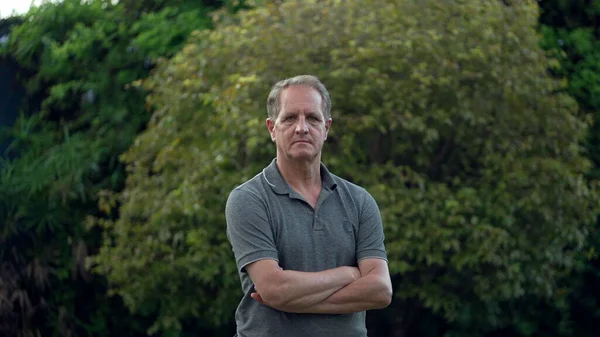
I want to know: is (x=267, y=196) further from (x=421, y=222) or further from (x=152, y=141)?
(x=152, y=141)

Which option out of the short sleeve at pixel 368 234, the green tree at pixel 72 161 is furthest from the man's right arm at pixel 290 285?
the green tree at pixel 72 161

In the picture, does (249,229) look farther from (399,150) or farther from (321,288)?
(399,150)

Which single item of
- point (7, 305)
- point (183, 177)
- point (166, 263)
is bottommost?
point (7, 305)

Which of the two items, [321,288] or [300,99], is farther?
[300,99]

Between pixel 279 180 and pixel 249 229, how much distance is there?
0.19 meters

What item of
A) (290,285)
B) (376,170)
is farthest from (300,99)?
(376,170)

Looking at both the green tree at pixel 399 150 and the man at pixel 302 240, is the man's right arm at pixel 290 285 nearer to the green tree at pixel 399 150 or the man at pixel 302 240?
the man at pixel 302 240

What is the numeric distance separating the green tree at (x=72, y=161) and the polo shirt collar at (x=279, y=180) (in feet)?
19.1

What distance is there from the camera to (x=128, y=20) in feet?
31.9

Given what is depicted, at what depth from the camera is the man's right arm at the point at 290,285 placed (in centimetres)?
295

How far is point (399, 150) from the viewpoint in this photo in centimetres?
748

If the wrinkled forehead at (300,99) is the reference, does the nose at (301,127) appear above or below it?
below

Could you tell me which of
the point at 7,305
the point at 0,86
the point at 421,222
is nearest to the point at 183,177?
the point at 421,222

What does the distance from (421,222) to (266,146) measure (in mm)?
1169
